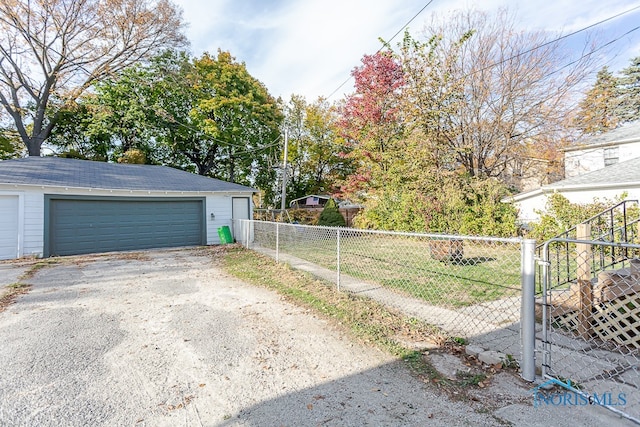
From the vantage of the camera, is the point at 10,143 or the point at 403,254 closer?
the point at 403,254

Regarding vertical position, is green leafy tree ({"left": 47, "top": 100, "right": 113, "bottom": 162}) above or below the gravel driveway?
above

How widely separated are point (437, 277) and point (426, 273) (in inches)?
13.5

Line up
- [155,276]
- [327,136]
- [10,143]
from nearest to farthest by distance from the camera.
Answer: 1. [155,276]
2. [10,143]
3. [327,136]

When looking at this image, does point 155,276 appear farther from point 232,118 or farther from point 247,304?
point 232,118

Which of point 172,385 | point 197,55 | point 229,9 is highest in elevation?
point 197,55

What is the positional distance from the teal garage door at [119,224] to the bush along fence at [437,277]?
2.84 metres

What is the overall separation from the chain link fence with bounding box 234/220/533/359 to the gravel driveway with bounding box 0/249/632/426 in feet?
4.15

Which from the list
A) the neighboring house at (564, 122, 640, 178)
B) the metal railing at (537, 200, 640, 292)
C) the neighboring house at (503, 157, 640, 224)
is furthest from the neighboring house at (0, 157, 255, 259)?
the neighboring house at (564, 122, 640, 178)

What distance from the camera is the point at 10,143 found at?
18188 mm

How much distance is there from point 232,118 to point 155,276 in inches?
637

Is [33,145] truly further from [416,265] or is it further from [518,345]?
[518,345]

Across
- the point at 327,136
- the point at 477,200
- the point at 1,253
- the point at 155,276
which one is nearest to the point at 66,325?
the point at 155,276

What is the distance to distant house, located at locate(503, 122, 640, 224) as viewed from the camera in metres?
9.85

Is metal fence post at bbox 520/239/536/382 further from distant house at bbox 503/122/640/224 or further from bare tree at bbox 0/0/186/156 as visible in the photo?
bare tree at bbox 0/0/186/156
